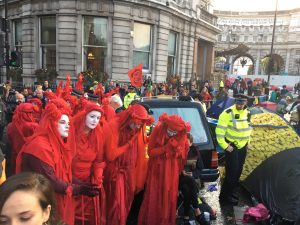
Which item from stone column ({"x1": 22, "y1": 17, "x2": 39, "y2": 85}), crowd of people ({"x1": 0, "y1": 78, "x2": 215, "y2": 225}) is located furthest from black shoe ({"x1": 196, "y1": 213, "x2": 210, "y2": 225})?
stone column ({"x1": 22, "y1": 17, "x2": 39, "y2": 85})

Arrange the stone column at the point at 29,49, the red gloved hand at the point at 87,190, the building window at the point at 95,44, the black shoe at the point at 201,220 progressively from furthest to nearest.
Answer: the stone column at the point at 29,49
the building window at the point at 95,44
the black shoe at the point at 201,220
the red gloved hand at the point at 87,190

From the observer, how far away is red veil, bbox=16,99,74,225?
9.58ft

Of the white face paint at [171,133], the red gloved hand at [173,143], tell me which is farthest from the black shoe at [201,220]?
the white face paint at [171,133]

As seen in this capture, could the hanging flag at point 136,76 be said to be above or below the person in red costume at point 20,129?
above

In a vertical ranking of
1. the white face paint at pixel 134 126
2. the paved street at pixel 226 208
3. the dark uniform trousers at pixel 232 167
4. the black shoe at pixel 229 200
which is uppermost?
the white face paint at pixel 134 126

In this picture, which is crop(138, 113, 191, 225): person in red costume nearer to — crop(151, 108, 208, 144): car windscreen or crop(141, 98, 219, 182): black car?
crop(141, 98, 219, 182): black car

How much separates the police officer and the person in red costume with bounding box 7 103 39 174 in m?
3.11

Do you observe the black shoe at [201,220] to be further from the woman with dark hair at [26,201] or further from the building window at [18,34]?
the building window at [18,34]

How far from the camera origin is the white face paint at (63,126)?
3.16 meters

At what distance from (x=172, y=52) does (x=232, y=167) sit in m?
18.8

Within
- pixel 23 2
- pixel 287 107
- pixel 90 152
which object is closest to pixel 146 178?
pixel 90 152

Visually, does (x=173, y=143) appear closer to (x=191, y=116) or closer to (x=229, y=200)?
(x=191, y=116)

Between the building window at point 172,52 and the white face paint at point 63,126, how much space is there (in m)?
20.1

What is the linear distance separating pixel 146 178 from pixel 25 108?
2207 millimetres
